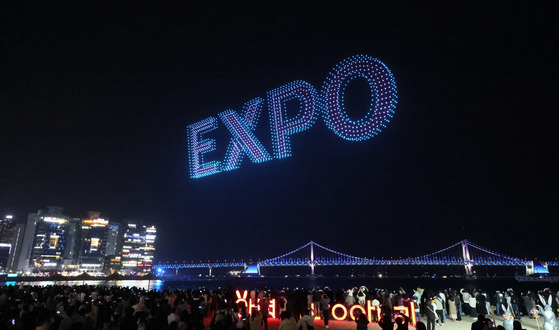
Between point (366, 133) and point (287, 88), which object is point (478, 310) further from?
point (287, 88)

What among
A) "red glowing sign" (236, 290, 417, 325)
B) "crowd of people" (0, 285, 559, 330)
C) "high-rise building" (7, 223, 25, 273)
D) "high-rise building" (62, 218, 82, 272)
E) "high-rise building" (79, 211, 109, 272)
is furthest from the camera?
"high-rise building" (79, 211, 109, 272)

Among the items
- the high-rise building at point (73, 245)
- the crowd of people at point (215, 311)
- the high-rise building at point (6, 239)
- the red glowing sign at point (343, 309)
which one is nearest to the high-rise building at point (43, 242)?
the high-rise building at point (73, 245)

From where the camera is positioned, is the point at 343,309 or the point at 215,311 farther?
the point at 343,309

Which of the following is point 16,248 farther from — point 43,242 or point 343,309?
point 343,309

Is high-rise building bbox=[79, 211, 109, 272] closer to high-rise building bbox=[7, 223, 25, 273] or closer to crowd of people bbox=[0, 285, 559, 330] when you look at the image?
high-rise building bbox=[7, 223, 25, 273]

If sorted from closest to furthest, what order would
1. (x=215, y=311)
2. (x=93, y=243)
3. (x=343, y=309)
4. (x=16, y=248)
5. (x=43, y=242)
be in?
1. (x=215, y=311)
2. (x=343, y=309)
3. (x=43, y=242)
4. (x=16, y=248)
5. (x=93, y=243)

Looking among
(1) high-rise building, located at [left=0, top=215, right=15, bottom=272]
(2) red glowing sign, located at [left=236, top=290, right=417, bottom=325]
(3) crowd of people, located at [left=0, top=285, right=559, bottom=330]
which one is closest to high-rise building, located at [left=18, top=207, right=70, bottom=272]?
(1) high-rise building, located at [left=0, top=215, right=15, bottom=272]

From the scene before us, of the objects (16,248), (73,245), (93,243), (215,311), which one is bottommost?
(215,311)

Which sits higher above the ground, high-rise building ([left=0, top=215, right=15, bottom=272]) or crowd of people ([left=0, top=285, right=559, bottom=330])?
high-rise building ([left=0, top=215, right=15, bottom=272])

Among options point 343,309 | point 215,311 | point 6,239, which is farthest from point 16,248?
point 343,309
